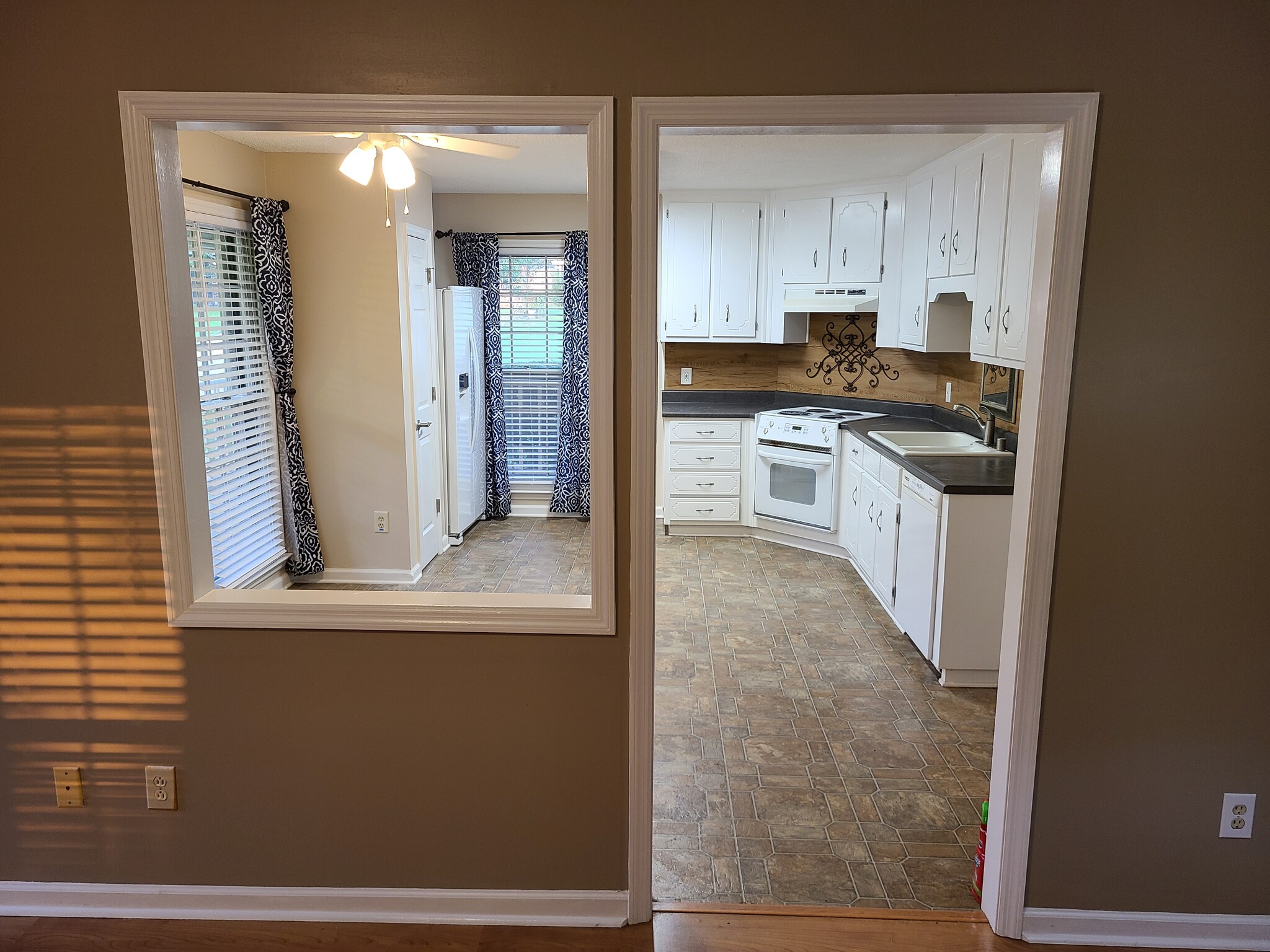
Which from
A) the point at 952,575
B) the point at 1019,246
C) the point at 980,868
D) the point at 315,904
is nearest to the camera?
the point at 315,904

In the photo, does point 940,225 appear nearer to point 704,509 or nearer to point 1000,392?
point 1000,392

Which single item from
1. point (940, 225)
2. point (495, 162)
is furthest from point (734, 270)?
point (495, 162)

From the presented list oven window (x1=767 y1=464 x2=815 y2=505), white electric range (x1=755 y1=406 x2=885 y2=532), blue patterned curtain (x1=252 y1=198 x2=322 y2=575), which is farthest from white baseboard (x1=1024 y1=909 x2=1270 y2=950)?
blue patterned curtain (x1=252 y1=198 x2=322 y2=575)

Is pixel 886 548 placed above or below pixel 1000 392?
below

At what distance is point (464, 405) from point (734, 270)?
2176mm

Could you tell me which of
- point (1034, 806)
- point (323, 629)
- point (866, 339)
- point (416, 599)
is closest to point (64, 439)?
point (323, 629)

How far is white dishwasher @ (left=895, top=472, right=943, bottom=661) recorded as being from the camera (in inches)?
148

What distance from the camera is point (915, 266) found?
16.2 feet

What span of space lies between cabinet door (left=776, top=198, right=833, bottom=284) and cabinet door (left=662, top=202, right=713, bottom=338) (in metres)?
0.53

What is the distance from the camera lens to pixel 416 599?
7.08 feet

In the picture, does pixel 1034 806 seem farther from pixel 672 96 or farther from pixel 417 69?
pixel 417 69

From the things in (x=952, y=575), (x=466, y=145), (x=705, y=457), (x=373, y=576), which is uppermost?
(x=466, y=145)

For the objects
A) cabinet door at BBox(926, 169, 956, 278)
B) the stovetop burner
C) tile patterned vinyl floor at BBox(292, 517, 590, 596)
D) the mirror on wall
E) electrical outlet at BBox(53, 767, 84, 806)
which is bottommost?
tile patterned vinyl floor at BBox(292, 517, 590, 596)

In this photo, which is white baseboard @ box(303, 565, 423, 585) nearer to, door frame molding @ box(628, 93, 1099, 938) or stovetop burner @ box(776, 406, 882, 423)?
stovetop burner @ box(776, 406, 882, 423)
